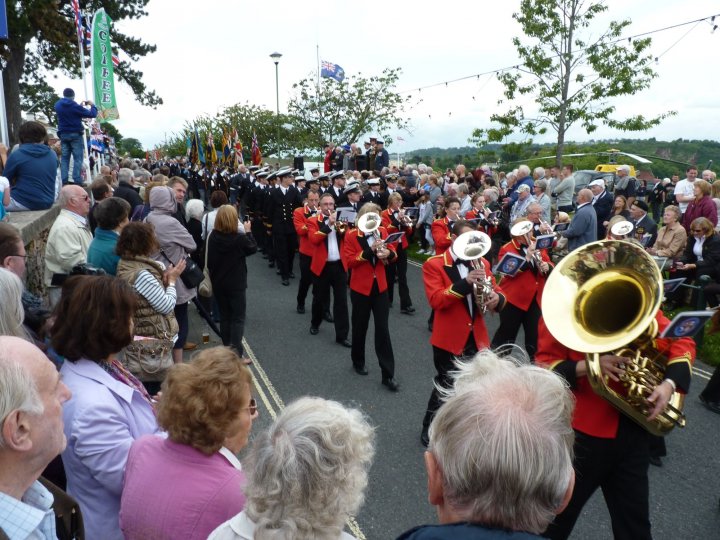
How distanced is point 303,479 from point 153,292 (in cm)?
283

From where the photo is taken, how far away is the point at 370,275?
6.12 metres

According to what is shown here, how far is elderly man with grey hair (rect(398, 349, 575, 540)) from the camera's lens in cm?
132

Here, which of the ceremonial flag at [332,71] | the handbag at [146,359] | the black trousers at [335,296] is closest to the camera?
the handbag at [146,359]

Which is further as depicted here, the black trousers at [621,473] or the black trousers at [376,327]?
the black trousers at [376,327]

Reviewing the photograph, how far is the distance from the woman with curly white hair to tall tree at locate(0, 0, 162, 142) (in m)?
16.8

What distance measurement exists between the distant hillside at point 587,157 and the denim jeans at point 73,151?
39.3 feet

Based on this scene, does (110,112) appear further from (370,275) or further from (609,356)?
(609,356)

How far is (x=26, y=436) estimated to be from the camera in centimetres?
161

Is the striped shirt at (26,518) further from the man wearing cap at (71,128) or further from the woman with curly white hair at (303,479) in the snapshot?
the man wearing cap at (71,128)

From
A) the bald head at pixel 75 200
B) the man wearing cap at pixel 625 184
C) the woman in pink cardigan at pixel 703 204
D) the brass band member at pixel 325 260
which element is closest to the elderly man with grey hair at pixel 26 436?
the bald head at pixel 75 200

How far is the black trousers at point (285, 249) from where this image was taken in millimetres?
11031

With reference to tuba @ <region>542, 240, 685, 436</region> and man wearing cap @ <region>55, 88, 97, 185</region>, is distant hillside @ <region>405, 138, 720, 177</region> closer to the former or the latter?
man wearing cap @ <region>55, 88, 97, 185</region>

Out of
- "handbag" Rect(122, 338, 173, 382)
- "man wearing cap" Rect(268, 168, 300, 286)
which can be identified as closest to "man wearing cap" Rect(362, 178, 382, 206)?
"man wearing cap" Rect(268, 168, 300, 286)

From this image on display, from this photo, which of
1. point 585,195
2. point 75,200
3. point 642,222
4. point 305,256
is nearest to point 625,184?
point 642,222
